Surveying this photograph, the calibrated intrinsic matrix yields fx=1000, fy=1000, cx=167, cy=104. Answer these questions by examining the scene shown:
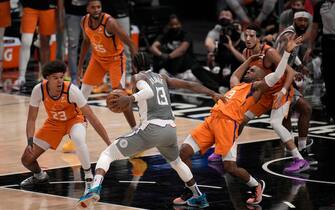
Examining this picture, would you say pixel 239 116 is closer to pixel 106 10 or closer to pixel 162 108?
pixel 162 108

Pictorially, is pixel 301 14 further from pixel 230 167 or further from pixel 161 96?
pixel 161 96

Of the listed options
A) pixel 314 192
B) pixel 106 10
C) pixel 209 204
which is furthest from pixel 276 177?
pixel 106 10

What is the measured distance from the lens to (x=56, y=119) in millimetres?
10156

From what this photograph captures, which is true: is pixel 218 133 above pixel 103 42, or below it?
below

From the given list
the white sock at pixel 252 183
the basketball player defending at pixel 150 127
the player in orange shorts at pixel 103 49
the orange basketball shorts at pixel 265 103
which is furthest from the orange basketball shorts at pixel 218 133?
the player in orange shorts at pixel 103 49

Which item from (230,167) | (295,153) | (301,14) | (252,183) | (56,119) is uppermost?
(301,14)

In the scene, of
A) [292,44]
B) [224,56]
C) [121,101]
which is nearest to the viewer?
[121,101]

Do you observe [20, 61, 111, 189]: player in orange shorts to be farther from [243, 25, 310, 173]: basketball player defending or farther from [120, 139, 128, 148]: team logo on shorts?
[243, 25, 310, 173]: basketball player defending

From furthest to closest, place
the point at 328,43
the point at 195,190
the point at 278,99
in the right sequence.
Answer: the point at 328,43 < the point at 278,99 < the point at 195,190

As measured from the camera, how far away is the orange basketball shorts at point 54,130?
10.1 m

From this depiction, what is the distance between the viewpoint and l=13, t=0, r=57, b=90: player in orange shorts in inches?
638

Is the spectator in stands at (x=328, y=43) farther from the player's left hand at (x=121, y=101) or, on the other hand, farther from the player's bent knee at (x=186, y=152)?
the player's left hand at (x=121, y=101)

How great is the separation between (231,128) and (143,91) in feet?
3.67

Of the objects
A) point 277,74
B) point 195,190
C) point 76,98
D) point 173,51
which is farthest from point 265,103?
point 173,51
